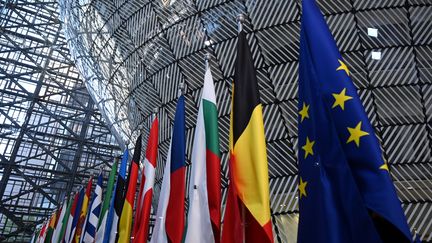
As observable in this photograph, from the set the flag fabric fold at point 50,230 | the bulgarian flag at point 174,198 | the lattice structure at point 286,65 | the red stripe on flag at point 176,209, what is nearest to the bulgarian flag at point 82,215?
the lattice structure at point 286,65

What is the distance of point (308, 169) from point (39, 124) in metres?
36.2

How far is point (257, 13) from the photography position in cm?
1514

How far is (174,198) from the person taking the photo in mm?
7340

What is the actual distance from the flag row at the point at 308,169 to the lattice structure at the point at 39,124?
29717mm

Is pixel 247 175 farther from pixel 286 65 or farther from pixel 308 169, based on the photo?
pixel 286 65

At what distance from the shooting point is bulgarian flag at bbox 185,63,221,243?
6246 millimetres

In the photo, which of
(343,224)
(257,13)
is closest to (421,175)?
(257,13)

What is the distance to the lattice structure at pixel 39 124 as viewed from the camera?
115 feet

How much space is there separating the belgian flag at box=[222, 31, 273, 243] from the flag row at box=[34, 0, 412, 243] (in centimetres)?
1

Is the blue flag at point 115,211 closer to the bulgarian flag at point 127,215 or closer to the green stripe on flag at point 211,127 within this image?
the bulgarian flag at point 127,215

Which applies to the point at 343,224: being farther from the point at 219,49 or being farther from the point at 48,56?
the point at 48,56

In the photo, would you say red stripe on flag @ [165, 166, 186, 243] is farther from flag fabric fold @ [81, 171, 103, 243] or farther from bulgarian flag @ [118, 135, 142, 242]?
flag fabric fold @ [81, 171, 103, 243]

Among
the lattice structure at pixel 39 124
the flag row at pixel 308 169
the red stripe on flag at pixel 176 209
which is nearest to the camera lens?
the flag row at pixel 308 169

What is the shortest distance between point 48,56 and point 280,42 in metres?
30.2
